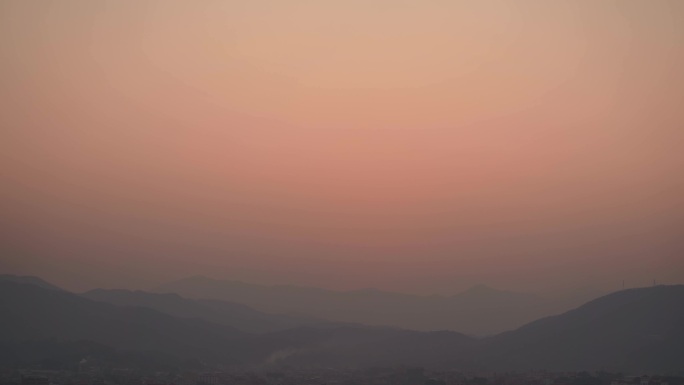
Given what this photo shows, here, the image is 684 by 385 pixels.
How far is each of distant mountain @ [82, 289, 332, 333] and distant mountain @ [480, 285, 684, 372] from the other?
125 ft

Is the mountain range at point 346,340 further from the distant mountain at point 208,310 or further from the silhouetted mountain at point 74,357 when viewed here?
the distant mountain at point 208,310

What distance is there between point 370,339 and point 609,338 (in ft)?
79.6

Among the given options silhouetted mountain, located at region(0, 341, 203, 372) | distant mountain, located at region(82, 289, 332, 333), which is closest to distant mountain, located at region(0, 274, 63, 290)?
silhouetted mountain, located at region(0, 341, 203, 372)

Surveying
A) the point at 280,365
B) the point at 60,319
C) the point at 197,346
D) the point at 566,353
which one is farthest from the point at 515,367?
the point at 60,319

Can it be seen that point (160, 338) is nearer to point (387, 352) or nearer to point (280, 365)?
point (280, 365)

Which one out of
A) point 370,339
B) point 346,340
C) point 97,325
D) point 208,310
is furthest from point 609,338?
point 208,310

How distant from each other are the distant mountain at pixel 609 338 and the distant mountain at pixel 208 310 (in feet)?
125

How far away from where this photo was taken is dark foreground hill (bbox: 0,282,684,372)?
68438mm

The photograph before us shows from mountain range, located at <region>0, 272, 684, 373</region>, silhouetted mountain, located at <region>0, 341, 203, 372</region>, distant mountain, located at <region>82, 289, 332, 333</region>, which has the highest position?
distant mountain, located at <region>82, 289, 332, 333</region>

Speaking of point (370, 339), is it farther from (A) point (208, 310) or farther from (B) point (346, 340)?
(A) point (208, 310)

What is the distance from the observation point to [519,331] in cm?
8294

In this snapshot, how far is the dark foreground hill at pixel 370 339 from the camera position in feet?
225

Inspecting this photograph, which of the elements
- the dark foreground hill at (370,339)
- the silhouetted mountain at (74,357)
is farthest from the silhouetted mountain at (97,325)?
the silhouetted mountain at (74,357)

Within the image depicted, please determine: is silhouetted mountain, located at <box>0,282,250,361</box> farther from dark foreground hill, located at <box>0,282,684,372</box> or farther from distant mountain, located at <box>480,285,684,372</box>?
distant mountain, located at <box>480,285,684,372</box>
